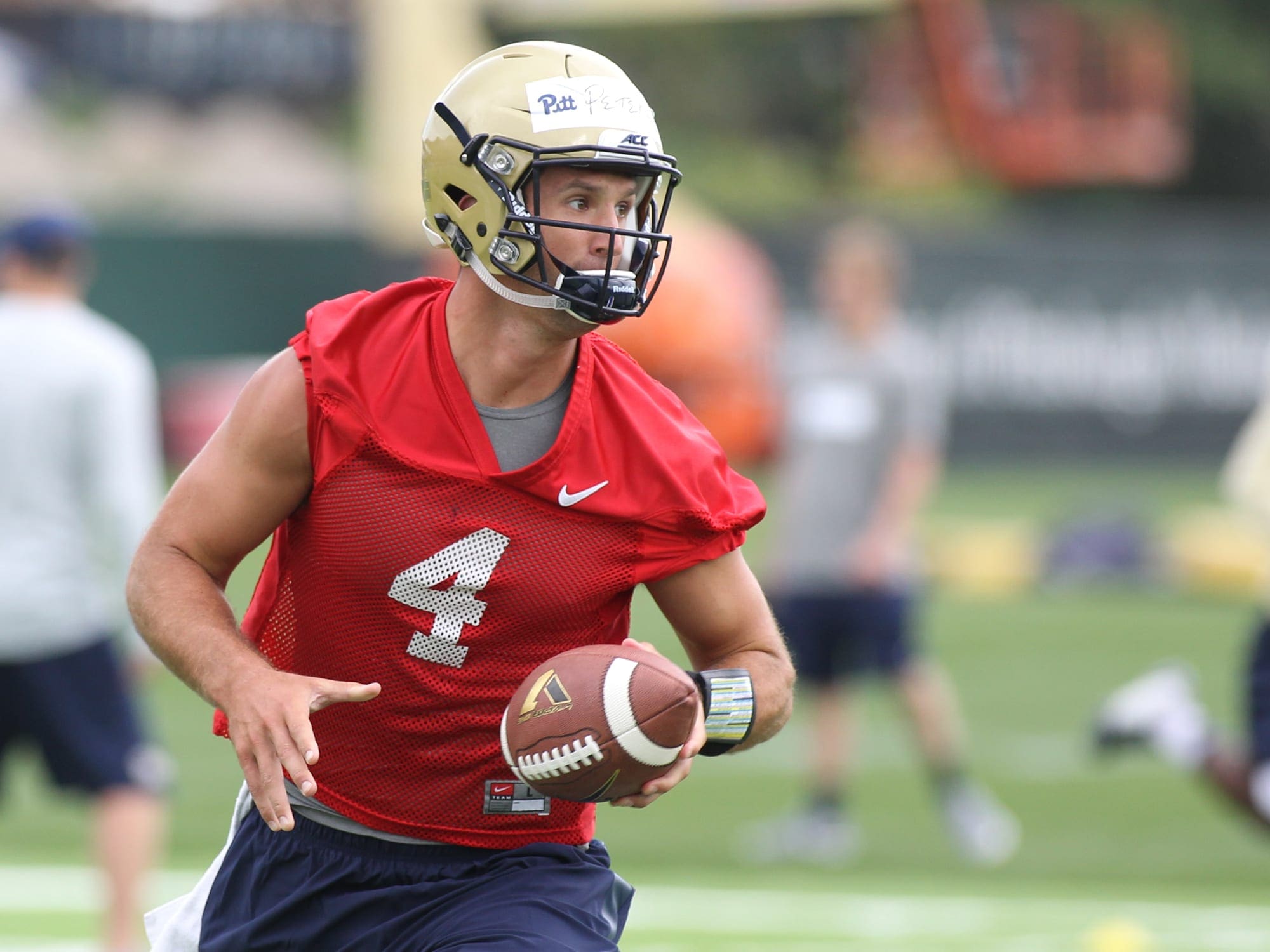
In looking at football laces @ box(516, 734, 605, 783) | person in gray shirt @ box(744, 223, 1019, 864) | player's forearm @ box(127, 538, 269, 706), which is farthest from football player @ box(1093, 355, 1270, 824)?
player's forearm @ box(127, 538, 269, 706)

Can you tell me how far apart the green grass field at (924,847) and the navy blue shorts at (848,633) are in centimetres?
78

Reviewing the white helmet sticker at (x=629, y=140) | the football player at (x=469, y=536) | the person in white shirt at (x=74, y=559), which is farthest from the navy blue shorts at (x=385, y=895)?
the person in white shirt at (x=74, y=559)

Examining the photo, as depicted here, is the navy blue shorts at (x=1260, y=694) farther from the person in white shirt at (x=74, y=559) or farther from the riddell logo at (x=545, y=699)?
the riddell logo at (x=545, y=699)

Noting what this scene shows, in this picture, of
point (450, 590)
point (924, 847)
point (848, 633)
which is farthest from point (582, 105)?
point (924, 847)

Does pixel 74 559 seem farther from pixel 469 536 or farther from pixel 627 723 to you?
pixel 627 723

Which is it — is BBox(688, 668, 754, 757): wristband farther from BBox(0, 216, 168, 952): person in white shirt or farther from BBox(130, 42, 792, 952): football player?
BBox(0, 216, 168, 952): person in white shirt

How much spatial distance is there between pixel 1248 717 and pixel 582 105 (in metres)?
4.58

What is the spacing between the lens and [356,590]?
3629 mm

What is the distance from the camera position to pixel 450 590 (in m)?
3.59

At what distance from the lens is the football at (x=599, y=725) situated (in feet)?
11.0

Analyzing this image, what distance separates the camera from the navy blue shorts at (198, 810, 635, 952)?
11.8 ft

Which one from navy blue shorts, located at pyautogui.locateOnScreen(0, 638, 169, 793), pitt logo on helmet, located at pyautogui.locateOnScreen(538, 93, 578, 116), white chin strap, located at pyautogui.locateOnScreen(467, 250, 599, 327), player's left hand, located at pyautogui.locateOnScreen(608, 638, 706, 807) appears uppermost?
pitt logo on helmet, located at pyautogui.locateOnScreen(538, 93, 578, 116)

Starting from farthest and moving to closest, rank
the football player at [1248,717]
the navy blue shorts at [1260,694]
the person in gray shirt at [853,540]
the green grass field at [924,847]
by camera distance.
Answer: the person in gray shirt at [853,540]
the green grass field at [924,847]
the navy blue shorts at [1260,694]
the football player at [1248,717]

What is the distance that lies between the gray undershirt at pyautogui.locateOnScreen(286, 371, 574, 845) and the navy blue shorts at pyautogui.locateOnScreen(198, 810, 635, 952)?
0.06ft
